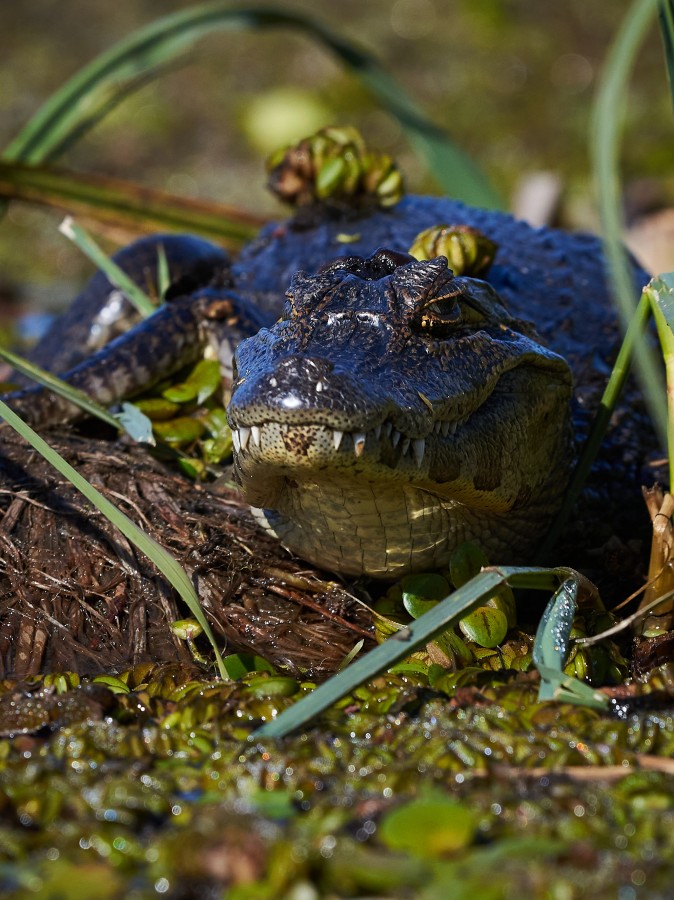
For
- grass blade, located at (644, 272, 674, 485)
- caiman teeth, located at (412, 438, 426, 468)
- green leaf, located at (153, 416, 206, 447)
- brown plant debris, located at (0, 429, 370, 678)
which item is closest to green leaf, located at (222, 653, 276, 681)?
brown plant debris, located at (0, 429, 370, 678)

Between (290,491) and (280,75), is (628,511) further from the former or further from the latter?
(280,75)

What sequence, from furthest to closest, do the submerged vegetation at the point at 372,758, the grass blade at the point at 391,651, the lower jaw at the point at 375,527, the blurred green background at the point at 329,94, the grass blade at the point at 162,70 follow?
1. the blurred green background at the point at 329,94
2. the grass blade at the point at 162,70
3. the lower jaw at the point at 375,527
4. the grass blade at the point at 391,651
5. the submerged vegetation at the point at 372,758

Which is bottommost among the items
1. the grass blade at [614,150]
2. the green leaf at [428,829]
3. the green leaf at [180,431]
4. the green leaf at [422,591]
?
the green leaf at [428,829]

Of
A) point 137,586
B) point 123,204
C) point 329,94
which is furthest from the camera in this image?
point 329,94

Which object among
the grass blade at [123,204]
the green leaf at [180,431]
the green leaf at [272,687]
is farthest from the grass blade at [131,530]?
the grass blade at [123,204]

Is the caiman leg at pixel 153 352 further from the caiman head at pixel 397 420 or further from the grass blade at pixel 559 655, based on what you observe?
the grass blade at pixel 559 655

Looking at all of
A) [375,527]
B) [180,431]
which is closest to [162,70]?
[180,431]

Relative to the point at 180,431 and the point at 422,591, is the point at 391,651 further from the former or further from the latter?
the point at 180,431
